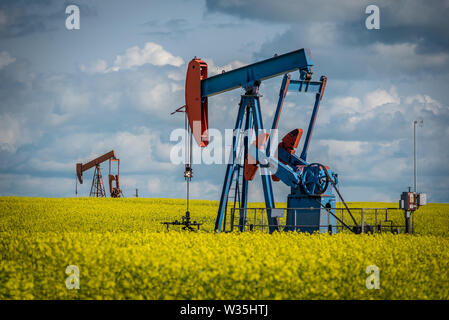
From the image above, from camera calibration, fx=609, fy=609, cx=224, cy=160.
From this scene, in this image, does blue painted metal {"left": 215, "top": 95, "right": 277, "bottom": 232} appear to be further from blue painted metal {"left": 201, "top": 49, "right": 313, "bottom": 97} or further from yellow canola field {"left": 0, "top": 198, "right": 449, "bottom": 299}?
yellow canola field {"left": 0, "top": 198, "right": 449, "bottom": 299}

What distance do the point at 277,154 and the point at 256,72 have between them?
2818 mm

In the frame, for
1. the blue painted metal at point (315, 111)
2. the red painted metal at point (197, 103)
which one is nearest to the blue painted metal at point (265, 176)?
the blue painted metal at point (315, 111)

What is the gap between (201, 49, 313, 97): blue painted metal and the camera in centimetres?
1839

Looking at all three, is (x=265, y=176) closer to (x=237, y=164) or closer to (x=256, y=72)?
(x=237, y=164)

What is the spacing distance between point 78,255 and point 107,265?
2.77ft

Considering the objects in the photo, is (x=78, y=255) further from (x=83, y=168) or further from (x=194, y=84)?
(x=83, y=168)

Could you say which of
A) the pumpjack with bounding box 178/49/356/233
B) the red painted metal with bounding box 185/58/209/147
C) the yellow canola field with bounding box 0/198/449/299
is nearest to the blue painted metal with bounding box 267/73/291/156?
the pumpjack with bounding box 178/49/356/233

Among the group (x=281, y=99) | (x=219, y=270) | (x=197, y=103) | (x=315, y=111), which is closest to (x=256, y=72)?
(x=281, y=99)

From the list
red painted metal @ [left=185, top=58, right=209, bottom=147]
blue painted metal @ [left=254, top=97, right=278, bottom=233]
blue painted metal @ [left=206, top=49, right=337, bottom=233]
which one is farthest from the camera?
red painted metal @ [left=185, top=58, right=209, bottom=147]

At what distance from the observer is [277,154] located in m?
20.4

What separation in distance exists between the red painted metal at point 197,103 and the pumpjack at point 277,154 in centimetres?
4

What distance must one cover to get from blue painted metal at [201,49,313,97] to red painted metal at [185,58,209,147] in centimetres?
26

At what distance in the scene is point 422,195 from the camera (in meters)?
18.2
